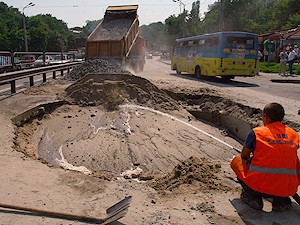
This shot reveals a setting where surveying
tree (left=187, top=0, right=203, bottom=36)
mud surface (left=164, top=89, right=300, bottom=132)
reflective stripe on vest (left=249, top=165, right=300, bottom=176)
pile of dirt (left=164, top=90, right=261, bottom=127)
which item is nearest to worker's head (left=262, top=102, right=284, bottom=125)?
reflective stripe on vest (left=249, top=165, right=300, bottom=176)

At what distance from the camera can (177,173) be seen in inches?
170

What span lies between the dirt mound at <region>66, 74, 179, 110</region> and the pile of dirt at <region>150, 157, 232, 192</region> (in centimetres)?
384

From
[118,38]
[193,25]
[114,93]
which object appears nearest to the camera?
[114,93]

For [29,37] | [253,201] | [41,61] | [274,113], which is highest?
[29,37]

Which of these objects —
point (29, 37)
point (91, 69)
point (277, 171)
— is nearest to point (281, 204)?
point (277, 171)

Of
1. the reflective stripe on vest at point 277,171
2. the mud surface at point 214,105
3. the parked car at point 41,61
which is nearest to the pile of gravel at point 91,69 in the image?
the mud surface at point 214,105

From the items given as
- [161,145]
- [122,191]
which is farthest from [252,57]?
[122,191]

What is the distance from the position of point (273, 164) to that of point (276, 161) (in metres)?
0.05

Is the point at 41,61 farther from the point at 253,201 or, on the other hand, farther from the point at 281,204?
the point at 281,204

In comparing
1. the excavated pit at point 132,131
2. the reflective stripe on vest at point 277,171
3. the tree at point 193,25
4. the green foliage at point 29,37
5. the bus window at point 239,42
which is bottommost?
the excavated pit at point 132,131

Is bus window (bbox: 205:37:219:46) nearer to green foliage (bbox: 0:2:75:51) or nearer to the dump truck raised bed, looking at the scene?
the dump truck raised bed

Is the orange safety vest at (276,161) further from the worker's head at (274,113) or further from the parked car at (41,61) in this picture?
the parked car at (41,61)

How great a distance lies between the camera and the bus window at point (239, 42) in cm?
1498

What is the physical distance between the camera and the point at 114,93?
26.6ft
